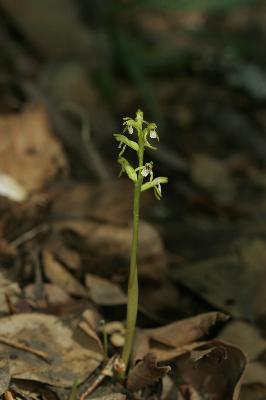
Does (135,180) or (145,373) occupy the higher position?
(135,180)

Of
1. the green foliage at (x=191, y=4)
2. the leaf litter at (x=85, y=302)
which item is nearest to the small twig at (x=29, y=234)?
the leaf litter at (x=85, y=302)

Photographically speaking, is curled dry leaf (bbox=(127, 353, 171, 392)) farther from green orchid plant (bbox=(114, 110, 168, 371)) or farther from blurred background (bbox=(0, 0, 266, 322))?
blurred background (bbox=(0, 0, 266, 322))

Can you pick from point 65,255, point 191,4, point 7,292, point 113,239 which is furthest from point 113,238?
point 191,4

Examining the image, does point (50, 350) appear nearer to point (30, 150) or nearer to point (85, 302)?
point (85, 302)

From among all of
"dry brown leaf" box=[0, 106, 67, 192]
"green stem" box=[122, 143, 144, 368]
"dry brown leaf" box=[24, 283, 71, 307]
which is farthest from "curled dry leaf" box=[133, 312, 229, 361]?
"dry brown leaf" box=[0, 106, 67, 192]

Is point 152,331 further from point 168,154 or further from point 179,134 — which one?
point 179,134

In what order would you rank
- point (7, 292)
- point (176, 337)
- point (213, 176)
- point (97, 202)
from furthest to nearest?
point (213, 176), point (97, 202), point (7, 292), point (176, 337)
